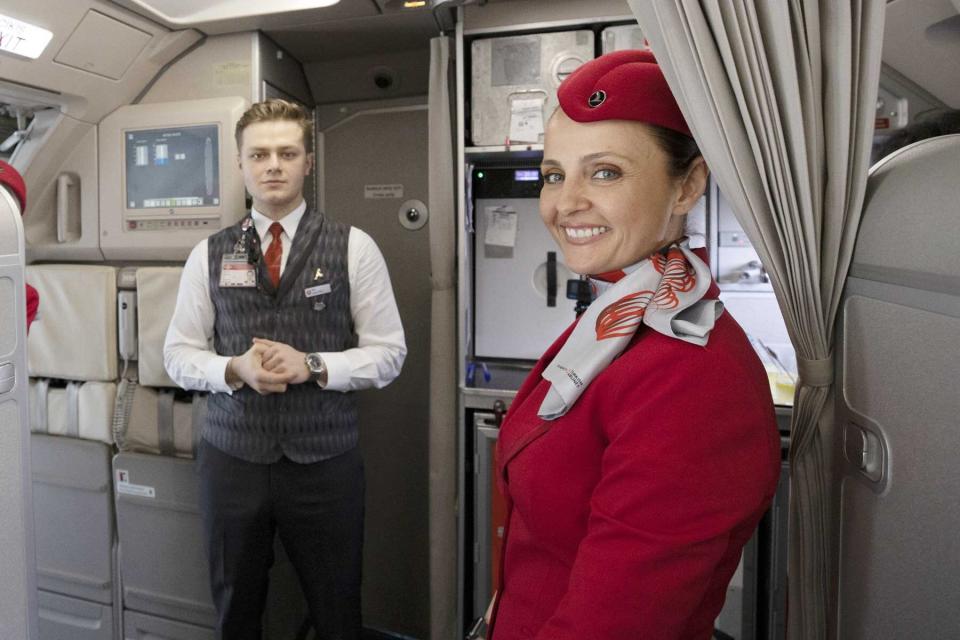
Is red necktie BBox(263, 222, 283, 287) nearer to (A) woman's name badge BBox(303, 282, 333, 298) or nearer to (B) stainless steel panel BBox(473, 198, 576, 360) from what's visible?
(A) woman's name badge BBox(303, 282, 333, 298)

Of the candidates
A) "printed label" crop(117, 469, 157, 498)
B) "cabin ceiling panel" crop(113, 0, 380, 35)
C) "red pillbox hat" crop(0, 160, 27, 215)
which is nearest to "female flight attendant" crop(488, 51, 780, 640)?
"red pillbox hat" crop(0, 160, 27, 215)

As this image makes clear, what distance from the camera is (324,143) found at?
3025mm

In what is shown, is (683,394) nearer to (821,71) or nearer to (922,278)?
(922,278)

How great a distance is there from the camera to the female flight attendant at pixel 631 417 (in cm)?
75

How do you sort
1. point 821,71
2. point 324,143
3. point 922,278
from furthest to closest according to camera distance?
point 324,143 < point 821,71 < point 922,278

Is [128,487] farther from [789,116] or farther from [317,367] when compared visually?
[789,116]

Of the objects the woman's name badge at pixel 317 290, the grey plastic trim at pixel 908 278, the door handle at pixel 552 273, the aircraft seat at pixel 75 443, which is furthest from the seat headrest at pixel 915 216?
the aircraft seat at pixel 75 443

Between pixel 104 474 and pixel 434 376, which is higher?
pixel 434 376

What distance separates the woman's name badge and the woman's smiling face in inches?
48.0


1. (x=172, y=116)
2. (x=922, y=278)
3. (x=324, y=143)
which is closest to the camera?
(x=922, y=278)

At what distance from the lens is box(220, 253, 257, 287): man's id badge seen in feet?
6.68

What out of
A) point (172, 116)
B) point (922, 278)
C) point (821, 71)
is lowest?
point (922, 278)

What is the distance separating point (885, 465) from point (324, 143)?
2.74m

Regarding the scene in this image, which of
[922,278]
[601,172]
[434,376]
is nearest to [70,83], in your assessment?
[434,376]
